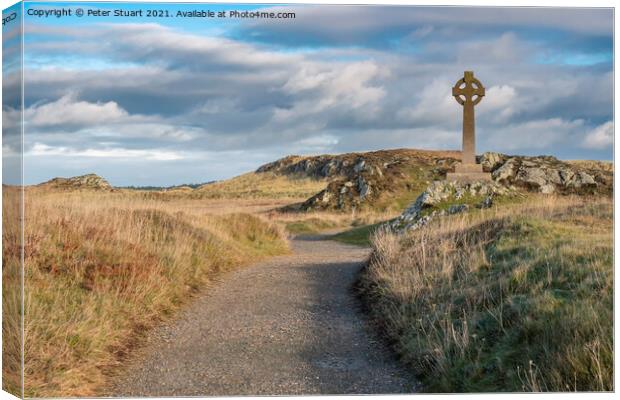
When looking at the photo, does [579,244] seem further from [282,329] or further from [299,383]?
[299,383]

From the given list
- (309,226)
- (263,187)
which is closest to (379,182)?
(309,226)

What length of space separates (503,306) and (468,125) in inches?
518

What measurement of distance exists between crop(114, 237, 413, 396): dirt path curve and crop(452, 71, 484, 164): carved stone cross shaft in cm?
934

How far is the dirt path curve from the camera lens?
6273 millimetres

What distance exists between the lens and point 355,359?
718 centimetres

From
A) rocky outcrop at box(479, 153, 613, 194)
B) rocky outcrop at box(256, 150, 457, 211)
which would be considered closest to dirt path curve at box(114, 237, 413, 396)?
rocky outcrop at box(479, 153, 613, 194)

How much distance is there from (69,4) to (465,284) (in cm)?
588

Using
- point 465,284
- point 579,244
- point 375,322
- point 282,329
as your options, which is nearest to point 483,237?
point 579,244

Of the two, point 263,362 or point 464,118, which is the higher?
point 464,118

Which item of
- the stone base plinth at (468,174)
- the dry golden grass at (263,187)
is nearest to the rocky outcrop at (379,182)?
the stone base plinth at (468,174)

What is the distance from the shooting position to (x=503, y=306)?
730cm

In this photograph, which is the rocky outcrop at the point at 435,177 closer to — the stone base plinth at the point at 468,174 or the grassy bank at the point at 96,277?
the stone base plinth at the point at 468,174

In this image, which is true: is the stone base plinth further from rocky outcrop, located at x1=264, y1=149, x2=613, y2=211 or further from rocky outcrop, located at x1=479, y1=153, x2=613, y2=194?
rocky outcrop, located at x1=479, y1=153, x2=613, y2=194

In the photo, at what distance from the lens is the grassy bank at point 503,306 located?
5.73 m
